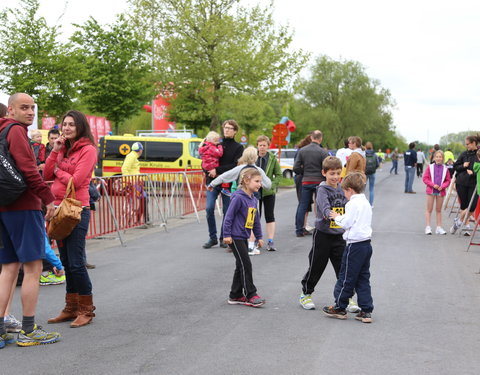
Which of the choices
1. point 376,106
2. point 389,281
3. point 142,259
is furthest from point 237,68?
point 376,106

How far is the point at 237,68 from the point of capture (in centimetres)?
2736

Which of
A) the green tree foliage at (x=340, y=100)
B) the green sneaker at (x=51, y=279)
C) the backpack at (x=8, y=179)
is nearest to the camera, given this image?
the backpack at (x=8, y=179)

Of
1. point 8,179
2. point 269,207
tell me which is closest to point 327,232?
point 8,179

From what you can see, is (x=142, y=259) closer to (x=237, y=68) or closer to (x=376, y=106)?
(x=237, y=68)

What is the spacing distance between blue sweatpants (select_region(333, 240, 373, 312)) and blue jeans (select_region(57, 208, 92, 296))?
235 centimetres

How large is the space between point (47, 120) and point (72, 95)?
6085 millimetres

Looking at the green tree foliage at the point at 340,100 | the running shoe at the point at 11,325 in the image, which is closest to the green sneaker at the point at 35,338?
the running shoe at the point at 11,325

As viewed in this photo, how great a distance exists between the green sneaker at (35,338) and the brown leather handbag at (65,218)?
31.2 inches

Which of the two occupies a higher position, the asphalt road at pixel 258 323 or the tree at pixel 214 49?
the tree at pixel 214 49

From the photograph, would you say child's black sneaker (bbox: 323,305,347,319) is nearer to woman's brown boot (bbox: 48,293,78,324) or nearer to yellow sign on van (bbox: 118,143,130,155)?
woman's brown boot (bbox: 48,293,78,324)

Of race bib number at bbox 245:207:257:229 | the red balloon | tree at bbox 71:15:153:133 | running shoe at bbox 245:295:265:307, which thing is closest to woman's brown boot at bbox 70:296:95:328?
running shoe at bbox 245:295:265:307

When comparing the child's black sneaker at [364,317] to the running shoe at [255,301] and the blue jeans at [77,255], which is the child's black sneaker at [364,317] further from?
the blue jeans at [77,255]

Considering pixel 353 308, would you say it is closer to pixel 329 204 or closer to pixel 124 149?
pixel 329 204

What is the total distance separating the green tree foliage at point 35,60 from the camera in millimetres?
20359
